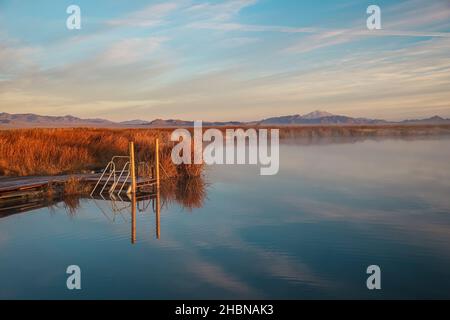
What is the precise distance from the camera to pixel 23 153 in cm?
1471

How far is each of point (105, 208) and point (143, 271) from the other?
15.0ft

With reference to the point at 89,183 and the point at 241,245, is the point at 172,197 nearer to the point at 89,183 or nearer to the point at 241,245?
the point at 89,183

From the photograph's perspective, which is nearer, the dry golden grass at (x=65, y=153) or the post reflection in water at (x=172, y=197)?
the post reflection in water at (x=172, y=197)

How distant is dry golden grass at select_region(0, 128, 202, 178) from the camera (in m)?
14.3

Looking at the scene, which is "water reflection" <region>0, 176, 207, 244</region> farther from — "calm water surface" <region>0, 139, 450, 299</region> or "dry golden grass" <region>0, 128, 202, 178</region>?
"dry golden grass" <region>0, 128, 202, 178</region>

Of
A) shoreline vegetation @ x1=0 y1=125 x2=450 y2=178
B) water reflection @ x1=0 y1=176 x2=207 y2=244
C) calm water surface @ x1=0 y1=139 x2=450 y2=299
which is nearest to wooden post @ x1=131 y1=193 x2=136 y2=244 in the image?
water reflection @ x1=0 y1=176 x2=207 y2=244

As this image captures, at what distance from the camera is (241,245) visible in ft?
26.7

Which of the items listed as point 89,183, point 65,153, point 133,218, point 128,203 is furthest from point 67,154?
point 133,218

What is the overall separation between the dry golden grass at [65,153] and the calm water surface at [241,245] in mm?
2589

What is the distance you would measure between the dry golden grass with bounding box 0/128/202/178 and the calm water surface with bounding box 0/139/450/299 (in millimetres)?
2589

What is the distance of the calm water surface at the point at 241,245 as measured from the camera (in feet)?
20.2

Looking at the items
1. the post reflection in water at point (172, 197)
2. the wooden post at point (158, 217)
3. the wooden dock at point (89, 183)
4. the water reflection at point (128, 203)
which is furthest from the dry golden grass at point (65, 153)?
the wooden post at point (158, 217)

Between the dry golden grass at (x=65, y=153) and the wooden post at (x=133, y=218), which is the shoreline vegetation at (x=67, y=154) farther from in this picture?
the wooden post at (x=133, y=218)
